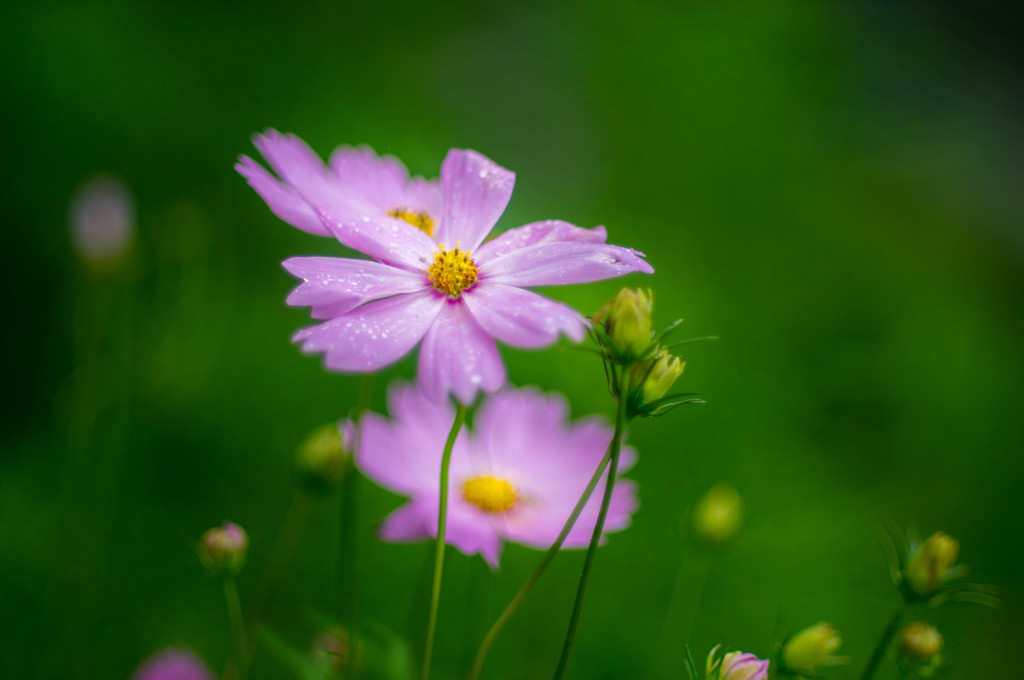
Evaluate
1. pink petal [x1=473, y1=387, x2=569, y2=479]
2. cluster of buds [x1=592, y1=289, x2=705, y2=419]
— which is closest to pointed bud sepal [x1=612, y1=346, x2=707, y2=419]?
cluster of buds [x1=592, y1=289, x2=705, y2=419]

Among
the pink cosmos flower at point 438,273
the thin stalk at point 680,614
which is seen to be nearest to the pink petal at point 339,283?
the pink cosmos flower at point 438,273

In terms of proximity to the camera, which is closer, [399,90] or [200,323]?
[200,323]

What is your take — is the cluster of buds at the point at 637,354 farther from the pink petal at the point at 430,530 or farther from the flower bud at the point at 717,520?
the flower bud at the point at 717,520

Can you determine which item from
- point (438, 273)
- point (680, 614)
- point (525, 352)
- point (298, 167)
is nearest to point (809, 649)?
point (438, 273)

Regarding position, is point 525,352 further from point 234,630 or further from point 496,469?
point 234,630

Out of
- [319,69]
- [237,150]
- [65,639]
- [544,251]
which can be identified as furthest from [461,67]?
[544,251]

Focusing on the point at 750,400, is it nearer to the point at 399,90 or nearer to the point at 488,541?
the point at 488,541
